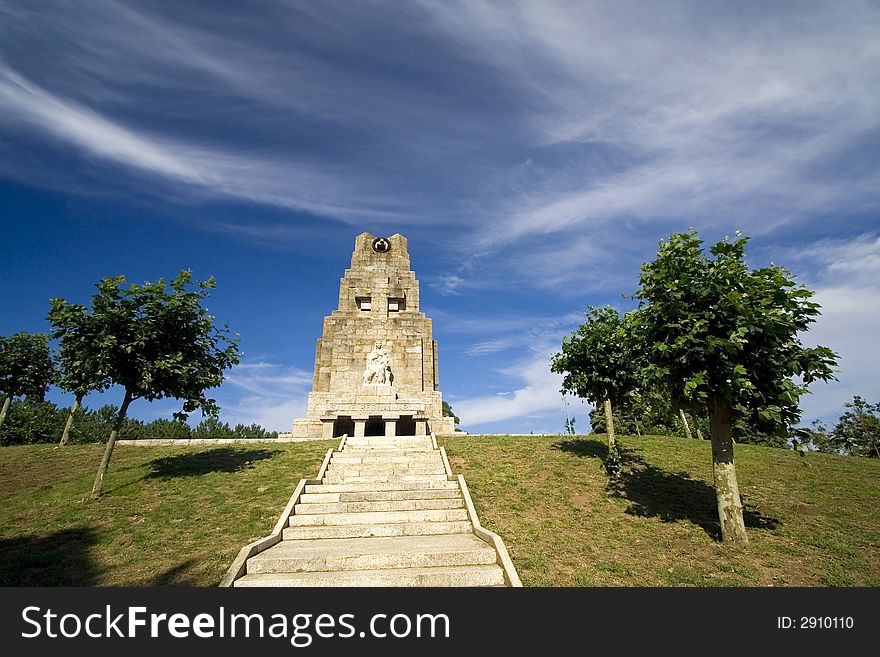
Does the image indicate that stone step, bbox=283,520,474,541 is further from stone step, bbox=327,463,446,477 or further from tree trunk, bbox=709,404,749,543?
tree trunk, bbox=709,404,749,543

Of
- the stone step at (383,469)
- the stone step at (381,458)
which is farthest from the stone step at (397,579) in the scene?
the stone step at (381,458)

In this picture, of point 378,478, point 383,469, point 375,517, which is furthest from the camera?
point 383,469

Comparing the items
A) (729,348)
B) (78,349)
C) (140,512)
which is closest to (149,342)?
(78,349)

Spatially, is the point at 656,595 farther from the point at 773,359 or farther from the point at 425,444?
the point at 425,444

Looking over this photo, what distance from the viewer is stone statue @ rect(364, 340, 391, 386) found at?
84.3 ft

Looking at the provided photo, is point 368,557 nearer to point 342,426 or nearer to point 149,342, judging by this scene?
point 149,342

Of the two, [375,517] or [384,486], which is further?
[384,486]

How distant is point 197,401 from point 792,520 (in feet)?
61.5

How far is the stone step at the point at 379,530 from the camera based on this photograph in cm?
986

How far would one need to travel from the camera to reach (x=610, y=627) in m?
5.63

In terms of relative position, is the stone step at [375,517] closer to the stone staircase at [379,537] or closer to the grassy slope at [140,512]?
the stone staircase at [379,537]

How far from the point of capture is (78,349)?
42.6 ft

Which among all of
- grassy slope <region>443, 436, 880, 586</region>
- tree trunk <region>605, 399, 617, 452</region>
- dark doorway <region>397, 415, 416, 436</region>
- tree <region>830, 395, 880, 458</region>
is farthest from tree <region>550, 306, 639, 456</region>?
tree <region>830, 395, 880, 458</region>

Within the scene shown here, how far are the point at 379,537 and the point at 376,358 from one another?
55.9 feet
